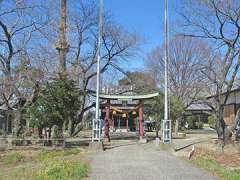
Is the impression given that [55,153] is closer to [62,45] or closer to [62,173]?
[62,45]

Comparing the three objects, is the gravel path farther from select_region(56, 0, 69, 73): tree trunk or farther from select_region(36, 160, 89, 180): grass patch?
select_region(56, 0, 69, 73): tree trunk

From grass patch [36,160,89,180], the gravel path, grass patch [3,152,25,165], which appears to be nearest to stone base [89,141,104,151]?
grass patch [3,152,25,165]

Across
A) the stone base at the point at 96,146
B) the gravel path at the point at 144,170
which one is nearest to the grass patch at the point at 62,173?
the gravel path at the point at 144,170

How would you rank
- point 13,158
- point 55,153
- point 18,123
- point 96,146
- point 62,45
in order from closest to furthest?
point 13,158 → point 55,153 → point 96,146 → point 18,123 → point 62,45

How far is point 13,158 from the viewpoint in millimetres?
20062

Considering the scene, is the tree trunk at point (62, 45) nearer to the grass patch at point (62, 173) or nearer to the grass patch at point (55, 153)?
the grass patch at point (55, 153)

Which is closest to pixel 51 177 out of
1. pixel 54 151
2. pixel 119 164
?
pixel 119 164

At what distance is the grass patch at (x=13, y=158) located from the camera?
19.5 meters

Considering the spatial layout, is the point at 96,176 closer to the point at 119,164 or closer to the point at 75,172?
the point at 75,172

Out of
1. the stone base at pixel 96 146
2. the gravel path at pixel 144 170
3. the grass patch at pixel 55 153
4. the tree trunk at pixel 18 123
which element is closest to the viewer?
the gravel path at pixel 144 170

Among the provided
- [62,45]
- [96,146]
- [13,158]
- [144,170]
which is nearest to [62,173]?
[144,170]

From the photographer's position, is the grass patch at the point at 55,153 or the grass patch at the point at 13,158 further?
the grass patch at the point at 55,153

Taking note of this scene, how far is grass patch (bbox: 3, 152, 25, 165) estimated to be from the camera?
1948 centimetres

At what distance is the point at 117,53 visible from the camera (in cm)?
3403
